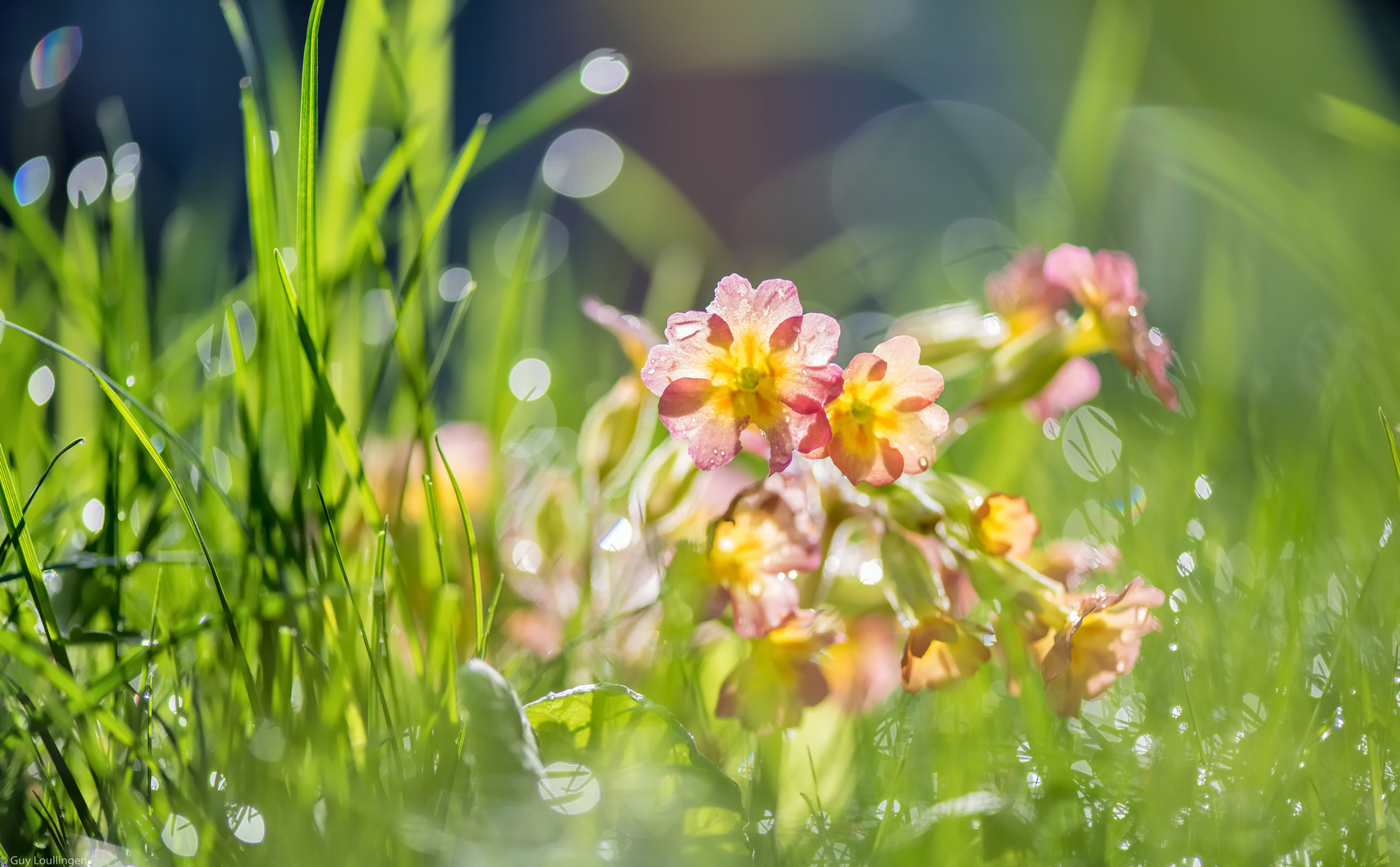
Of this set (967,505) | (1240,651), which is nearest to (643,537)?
(967,505)

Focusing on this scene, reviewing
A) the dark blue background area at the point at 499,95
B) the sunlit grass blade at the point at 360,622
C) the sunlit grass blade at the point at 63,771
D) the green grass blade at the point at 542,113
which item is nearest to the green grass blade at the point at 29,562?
the sunlit grass blade at the point at 63,771

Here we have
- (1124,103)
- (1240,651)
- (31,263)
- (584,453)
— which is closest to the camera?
(1240,651)

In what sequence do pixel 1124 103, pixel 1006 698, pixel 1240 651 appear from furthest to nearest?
pixel 1124 103 → pixel 1006 698 → pixel 1240 651

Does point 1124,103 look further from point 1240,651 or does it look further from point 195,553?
point 195,553

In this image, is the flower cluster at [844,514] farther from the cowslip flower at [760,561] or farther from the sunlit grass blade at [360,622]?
the sunlit grass blade at [360,622]

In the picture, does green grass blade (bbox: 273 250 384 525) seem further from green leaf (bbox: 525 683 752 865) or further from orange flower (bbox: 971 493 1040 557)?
orange flower (bbox: 971 493 1040 557)

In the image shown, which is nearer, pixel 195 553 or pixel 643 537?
pixel 195 553

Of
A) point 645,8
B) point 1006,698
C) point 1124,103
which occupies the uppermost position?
point 1124,103
